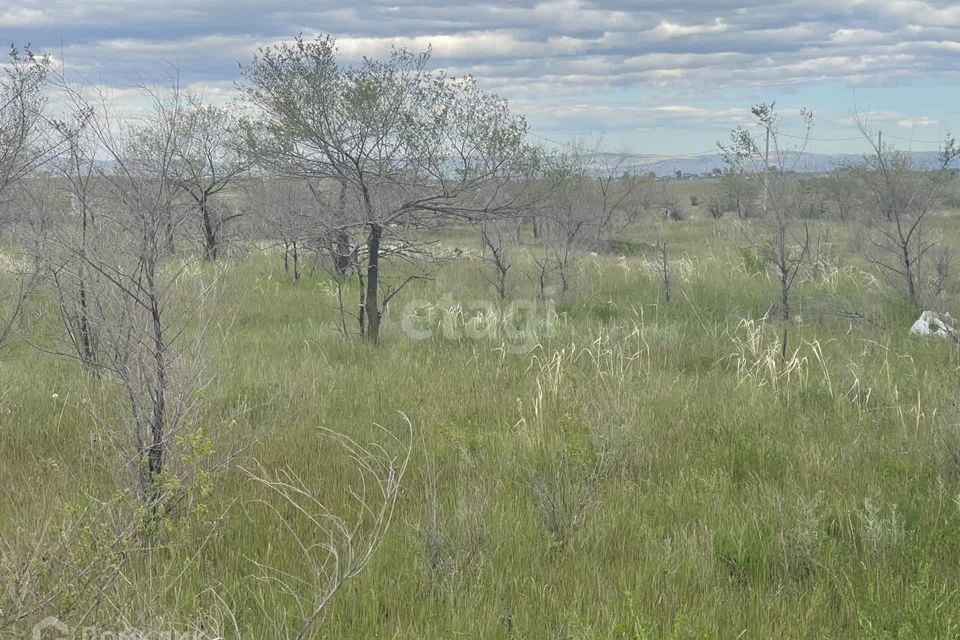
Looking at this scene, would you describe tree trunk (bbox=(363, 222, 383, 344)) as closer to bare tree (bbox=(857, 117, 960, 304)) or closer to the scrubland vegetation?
the scrubland vegetation

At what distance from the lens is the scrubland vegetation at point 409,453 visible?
9.78 ft

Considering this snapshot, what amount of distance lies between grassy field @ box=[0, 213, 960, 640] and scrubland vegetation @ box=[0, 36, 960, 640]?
0.07ft

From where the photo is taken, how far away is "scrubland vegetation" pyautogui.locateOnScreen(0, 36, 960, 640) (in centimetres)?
298

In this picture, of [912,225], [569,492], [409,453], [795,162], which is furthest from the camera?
[912,225]

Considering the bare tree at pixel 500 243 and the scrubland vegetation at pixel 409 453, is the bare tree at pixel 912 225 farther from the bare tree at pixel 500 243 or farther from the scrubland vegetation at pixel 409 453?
the bare tree at pixel 500 243

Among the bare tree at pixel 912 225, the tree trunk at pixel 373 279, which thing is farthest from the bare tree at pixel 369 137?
the bare tree at pixel 912 225

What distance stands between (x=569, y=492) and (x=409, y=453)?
0.97 meters

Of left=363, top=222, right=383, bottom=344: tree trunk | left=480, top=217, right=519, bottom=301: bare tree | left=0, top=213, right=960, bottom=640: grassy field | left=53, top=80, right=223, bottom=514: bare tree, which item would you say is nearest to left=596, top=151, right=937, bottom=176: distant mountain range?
left=0, top=213, right=960, bottom=640: grassy field

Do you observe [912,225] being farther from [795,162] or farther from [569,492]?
[569,492]

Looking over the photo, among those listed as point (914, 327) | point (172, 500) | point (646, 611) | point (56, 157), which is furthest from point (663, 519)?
point (914, 327)

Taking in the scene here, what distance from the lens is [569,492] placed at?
13.0 feet

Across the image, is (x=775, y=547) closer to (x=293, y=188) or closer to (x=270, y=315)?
(x=270, y=315)

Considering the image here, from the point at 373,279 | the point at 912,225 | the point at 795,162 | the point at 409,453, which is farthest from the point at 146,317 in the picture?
the point at 912,225

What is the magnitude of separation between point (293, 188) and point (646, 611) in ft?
56.5
